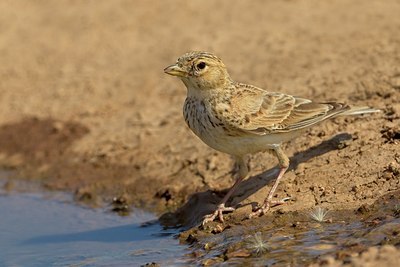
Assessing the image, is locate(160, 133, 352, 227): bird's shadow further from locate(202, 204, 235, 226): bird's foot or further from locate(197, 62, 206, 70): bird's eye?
locate(197, 62, 206, 70): bird's eye

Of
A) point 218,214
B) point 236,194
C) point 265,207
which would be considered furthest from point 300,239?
point 236,194

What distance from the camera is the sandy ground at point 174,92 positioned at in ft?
32.1

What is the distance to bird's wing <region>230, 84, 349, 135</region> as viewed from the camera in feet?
30.0

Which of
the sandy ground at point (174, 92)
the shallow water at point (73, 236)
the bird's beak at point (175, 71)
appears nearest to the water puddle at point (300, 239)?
the sandy ground at point (174, 92)

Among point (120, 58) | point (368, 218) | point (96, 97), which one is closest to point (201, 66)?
point (368, 218)

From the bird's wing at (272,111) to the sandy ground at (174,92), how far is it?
20.5 inches

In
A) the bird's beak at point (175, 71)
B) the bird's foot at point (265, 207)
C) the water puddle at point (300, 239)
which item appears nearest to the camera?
the water puddle at point (300, 239)

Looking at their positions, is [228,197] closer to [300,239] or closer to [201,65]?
[201,65]

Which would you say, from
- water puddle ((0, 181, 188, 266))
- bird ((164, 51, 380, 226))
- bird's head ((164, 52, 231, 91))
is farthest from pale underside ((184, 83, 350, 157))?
water puddle ((0, 181, 188, 266))

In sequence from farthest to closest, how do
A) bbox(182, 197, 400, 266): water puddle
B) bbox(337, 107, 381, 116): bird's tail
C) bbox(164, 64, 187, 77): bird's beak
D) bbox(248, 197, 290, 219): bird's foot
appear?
bbox(337, 107, 381, 116): bird's tail, bbox(164, 64, 187, 77): bird's beak, bbox(248, 197, 290, 219): bird's foot, bbox(182, 197, 400, 266): water puddle

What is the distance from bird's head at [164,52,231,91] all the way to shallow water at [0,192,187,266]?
5.49 ft

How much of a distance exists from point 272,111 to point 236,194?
1.03 meters

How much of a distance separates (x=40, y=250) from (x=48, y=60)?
21.4 feet

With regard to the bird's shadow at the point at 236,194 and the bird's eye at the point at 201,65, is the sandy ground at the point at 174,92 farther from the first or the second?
the bird's eye at the point at 201,65
